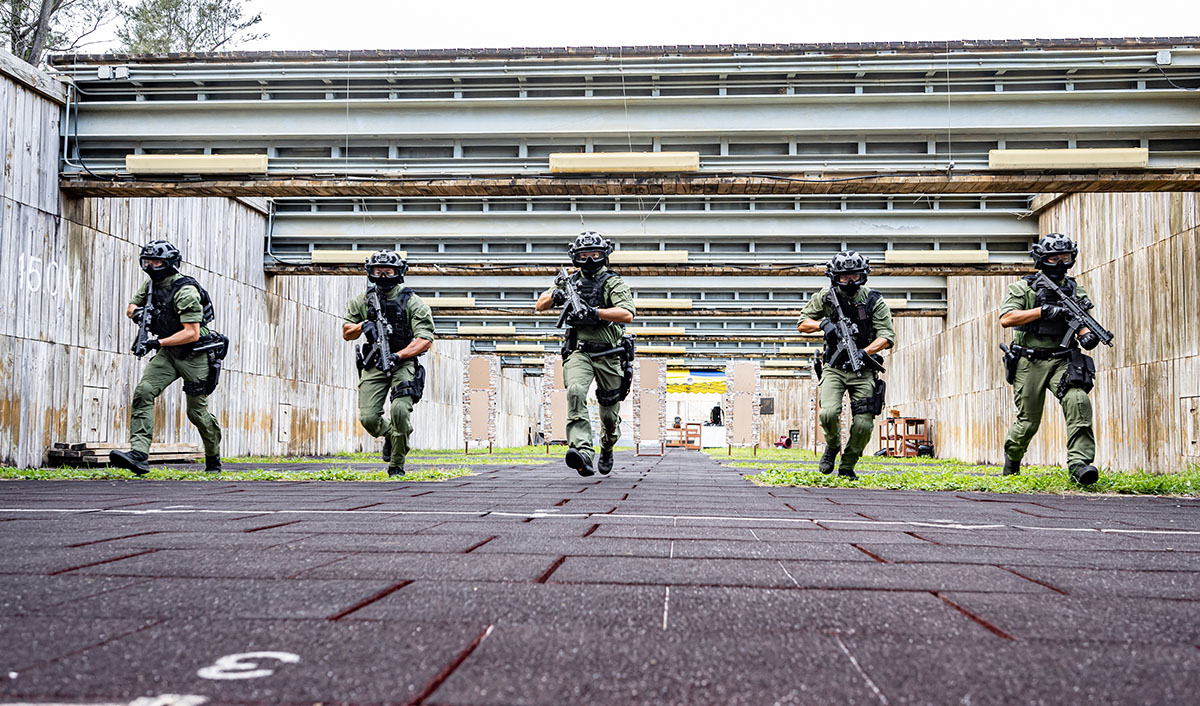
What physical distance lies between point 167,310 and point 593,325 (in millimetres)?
4109

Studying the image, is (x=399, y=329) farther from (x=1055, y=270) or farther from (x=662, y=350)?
(x=662, y=350)

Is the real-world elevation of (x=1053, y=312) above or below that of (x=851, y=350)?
above

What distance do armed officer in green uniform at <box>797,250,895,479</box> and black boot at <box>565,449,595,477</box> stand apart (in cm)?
215

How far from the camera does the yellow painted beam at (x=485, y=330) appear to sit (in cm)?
2640

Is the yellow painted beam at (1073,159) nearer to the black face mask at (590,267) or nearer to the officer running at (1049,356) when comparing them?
the officer running at (1049,356)

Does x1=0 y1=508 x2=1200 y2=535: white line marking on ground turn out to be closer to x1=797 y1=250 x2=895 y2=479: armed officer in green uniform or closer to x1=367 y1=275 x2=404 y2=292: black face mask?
x1=797 y1=250 x2=895 y2=479: armed officer in green uniform

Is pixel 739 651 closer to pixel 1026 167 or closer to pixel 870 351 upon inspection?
pixel 870 351

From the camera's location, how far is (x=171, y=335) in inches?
349

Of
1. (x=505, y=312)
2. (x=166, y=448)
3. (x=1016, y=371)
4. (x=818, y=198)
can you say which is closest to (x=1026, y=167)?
(x=1016, y=371)

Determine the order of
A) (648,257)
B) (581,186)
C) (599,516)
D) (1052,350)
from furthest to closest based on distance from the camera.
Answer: (648,257) → (581,186) → (1052,350) → (599,516)

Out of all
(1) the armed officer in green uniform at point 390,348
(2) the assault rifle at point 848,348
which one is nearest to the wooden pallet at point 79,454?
(1) the armed officer in green uniform at point 390,348

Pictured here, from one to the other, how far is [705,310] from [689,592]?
20.4 meters

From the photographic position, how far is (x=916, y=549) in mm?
3354

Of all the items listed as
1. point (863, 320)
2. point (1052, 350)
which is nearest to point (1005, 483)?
point (1052, 350)
